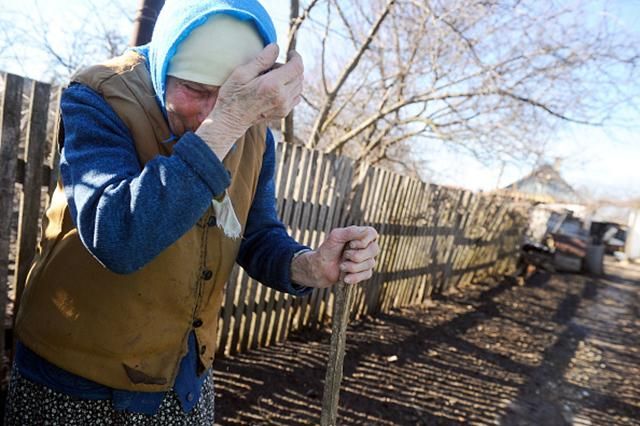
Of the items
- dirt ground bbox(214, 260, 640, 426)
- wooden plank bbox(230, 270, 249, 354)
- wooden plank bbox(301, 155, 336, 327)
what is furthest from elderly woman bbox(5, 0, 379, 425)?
wooden plank bbox(301, 155, 336, 327)

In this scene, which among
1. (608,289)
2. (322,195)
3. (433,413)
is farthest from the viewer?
(608,289)

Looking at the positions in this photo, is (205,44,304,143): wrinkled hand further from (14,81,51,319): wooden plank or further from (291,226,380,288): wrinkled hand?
(14,81,51,319): wooden plank

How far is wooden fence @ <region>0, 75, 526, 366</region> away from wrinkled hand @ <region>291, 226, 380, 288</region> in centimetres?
168

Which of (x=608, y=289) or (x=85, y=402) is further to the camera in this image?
(x=608, y=289)

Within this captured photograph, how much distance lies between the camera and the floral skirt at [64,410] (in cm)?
116

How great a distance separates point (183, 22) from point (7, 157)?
168 centimetres

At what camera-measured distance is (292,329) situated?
462 centimetres

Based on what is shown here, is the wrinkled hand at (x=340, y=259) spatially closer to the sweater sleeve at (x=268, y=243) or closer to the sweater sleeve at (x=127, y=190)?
the sweater sleeve at (x=268, y=243)

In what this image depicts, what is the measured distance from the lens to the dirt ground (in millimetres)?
3477

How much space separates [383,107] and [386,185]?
9.94ft

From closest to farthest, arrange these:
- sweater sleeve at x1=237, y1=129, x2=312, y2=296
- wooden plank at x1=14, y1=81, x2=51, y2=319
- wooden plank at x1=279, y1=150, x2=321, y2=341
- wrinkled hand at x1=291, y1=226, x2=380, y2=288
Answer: wrinkled hand at x1=291, y1=226, x2=380, y2=288
sweater sleeve at x1=237, y1=129, x2=312, y2=296
wooden plank at x1=14, y1=81, x2=51, y2=319
wooden plank at x1=279, y1=150, x2=321, y2=341

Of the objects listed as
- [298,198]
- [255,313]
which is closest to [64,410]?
[255,313]

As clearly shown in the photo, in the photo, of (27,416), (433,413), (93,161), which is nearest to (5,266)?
(27,416)

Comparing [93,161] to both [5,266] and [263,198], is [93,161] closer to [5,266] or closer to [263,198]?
[263,198]
